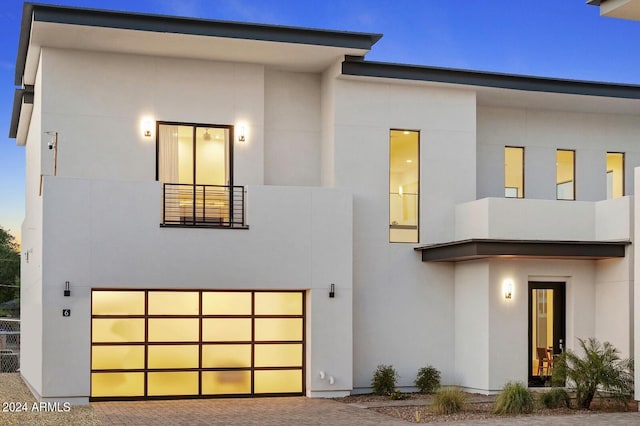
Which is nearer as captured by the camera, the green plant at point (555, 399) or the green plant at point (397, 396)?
the green plant at point (555, 399)

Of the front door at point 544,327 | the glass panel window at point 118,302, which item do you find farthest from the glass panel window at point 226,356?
the front door at point 544,327

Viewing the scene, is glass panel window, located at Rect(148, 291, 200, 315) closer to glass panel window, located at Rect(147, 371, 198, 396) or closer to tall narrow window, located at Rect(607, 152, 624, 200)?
glass panel window, located at Rect(147, 371, 198, 396)

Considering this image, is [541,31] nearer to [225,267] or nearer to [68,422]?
[225,267]

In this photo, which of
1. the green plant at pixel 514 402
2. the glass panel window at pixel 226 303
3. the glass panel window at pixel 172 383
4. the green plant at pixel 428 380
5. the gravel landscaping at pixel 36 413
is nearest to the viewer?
the gravel landscaping at pixel 36 413

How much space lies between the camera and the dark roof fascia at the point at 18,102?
2238 cm

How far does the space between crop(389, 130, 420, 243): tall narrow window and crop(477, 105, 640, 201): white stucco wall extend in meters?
2.20

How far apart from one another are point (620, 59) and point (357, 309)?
785 inches

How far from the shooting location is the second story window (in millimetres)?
18969

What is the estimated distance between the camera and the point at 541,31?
111 ft

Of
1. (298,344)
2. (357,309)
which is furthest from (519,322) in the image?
(298,344)

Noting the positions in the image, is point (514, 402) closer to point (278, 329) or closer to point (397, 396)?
point (397, 396)

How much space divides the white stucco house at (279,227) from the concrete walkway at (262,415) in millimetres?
1001

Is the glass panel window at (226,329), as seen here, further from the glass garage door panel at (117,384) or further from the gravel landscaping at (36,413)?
the gravel landscaping at (36,413)

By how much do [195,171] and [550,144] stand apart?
9224 mm
